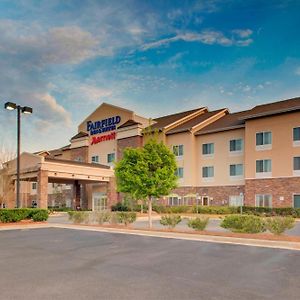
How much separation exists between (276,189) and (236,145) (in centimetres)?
747

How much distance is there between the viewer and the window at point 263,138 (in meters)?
36.7

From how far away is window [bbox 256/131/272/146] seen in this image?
3669 cm

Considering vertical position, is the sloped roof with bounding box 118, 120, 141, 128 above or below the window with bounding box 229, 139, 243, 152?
above

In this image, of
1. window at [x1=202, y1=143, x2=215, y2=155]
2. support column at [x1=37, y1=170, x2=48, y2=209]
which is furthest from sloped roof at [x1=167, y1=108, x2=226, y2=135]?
support column at [x1=37, y1=170, x2=48, y2=209]

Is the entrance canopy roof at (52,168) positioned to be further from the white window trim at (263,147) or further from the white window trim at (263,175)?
the white window trim at (263,147)

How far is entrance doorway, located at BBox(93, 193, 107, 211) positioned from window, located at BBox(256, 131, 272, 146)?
23.5 m

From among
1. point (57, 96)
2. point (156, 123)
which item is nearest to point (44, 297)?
point (57, 96)

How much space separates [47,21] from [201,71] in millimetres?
12733

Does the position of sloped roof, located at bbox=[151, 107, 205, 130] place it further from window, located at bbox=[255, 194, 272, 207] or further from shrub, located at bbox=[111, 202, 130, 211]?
window, located at bbox=[255, 194, 272, 207]

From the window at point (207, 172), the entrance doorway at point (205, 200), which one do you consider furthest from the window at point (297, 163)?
the entrance doorway at point (205, 200)

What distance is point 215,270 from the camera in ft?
29.1

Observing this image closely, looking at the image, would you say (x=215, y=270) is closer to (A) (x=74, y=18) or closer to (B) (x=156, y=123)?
(A) (x=74, y=18)

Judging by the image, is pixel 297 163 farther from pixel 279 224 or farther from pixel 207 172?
pixel 279 224

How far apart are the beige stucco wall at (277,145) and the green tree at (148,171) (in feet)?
57.3
